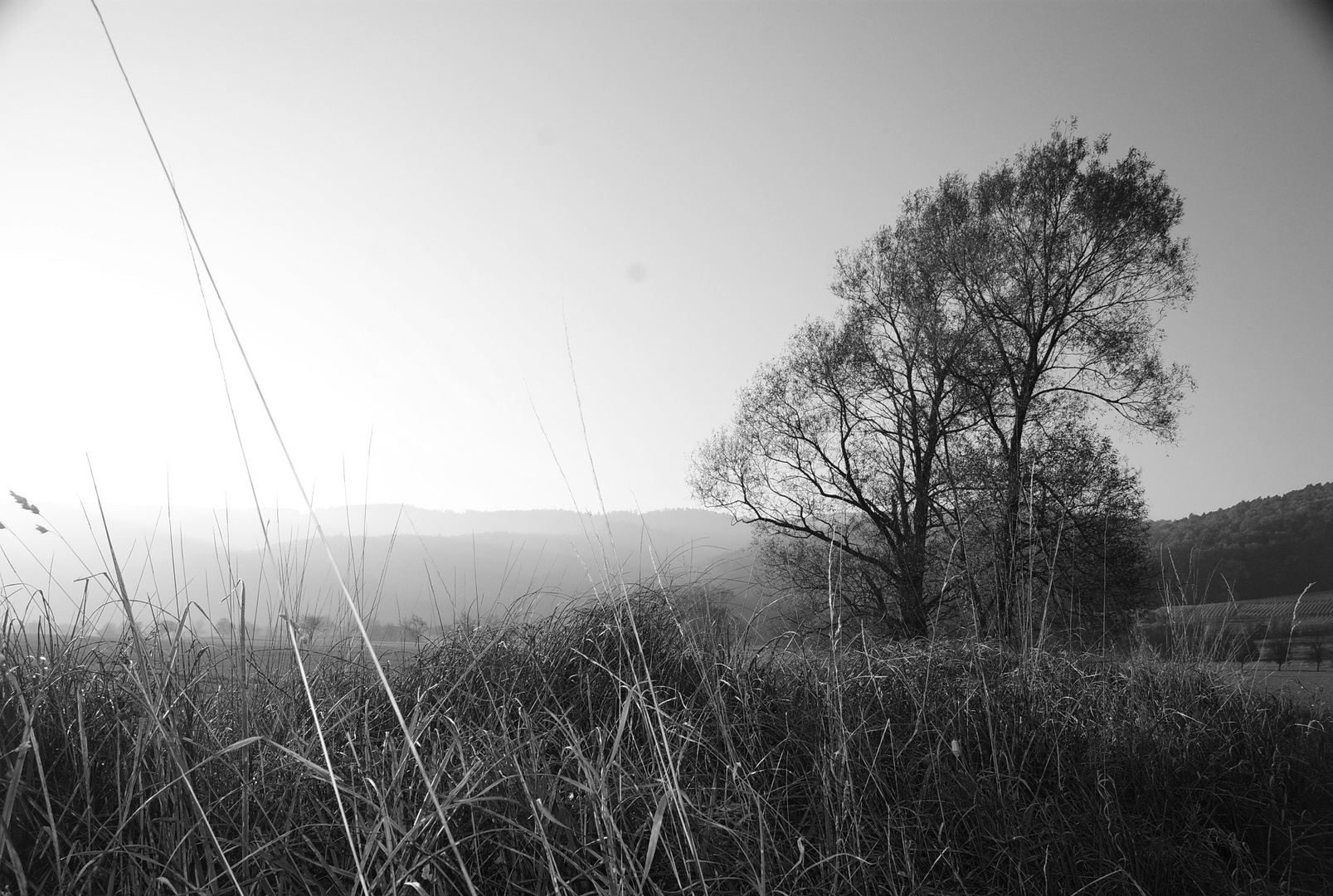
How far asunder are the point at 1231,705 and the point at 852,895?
3.76 m

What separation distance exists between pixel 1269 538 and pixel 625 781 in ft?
44.4

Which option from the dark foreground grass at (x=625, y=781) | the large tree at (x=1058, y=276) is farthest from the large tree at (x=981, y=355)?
the dark foreground grass at (x=625, y=781)

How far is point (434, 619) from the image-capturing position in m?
4.36

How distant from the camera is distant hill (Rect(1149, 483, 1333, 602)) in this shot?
10203 mm

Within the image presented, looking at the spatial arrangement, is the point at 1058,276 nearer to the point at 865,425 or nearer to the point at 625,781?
the point at 865,425

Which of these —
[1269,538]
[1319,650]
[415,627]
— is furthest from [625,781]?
[1269,538]

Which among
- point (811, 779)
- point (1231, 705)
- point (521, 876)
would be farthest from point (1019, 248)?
point (521, 876)

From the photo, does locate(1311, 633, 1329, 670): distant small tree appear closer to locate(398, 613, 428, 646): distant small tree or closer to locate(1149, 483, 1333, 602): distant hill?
locate(1149, 483, 1333, 602): distant hill

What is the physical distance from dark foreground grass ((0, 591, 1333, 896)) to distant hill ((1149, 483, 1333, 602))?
7715mm

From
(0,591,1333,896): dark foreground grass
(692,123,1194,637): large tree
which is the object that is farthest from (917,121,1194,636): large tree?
(0,591,1333,896): dark foreground grass

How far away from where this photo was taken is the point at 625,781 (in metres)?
2.41

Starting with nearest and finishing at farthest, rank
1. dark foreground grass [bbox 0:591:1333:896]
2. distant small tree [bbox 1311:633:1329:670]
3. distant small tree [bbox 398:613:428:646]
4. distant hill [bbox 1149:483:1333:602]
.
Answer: dark foreground grass [bbox 0:591:1333:896] → distant small tree [bbox 398:613:428:646] → distant small tree [bbox 1311:633:1329:670] → distant hill [bbox 1149:483:1333:602]

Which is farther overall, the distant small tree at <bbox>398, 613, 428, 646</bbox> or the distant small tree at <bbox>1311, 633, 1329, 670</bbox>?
the distant small tree at <bbox>1311, 633, 1329, 670</bbox>

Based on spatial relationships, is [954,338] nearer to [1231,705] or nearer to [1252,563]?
[1252,563]
